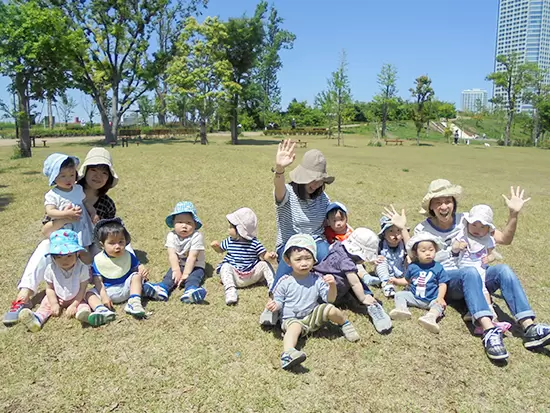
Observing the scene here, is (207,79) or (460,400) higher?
(207,79)

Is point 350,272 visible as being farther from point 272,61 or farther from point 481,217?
point 272,61

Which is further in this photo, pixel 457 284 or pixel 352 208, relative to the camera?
pixel 352 208

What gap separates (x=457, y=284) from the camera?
4.00 meters

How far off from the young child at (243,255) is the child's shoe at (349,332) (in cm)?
111

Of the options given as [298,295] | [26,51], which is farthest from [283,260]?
[26,51]

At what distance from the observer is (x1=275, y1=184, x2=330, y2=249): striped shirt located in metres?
4.30

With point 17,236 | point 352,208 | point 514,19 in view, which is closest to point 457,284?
point 352,208

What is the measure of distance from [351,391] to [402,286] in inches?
78.1

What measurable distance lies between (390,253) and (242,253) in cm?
167

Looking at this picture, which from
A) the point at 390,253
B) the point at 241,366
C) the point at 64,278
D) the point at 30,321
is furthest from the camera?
the point at 390,253

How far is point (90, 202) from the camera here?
4.73 metres

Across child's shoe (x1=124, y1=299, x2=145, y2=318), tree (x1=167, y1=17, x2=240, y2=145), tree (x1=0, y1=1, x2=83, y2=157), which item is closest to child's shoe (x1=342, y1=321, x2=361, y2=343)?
child's shoe (x1=124, y1=299, x2=145, y2=318)

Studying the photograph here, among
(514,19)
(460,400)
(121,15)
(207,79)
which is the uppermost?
(514,19)

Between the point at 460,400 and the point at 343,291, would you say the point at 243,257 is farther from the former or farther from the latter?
the point at 460,400
